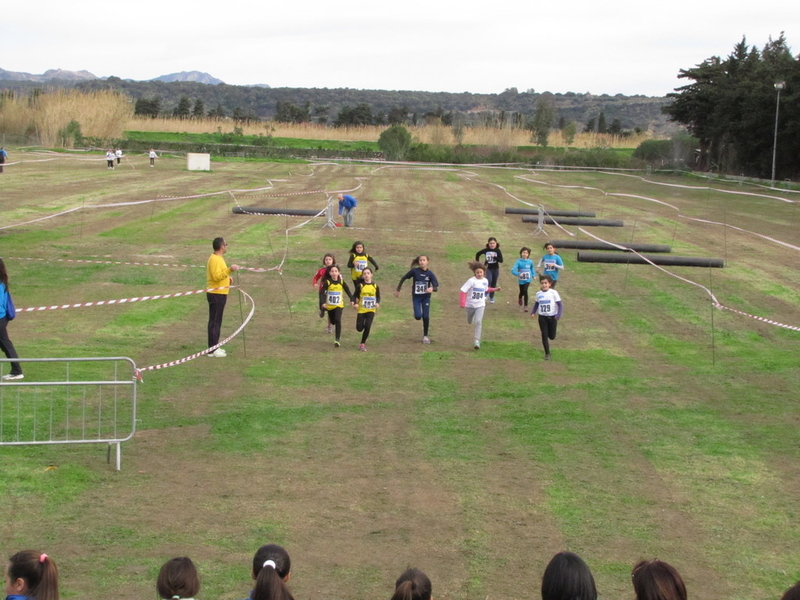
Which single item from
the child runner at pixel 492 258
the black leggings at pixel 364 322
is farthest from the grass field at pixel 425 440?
the child runner at pixel 492 258

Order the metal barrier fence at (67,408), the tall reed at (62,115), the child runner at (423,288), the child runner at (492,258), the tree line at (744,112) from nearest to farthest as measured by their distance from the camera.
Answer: the metal barrier fence at (67,408) → the child runner at (423,288) → the child runner at (492,258) → the tree line at (744,112) → the tall reed at (62,115)

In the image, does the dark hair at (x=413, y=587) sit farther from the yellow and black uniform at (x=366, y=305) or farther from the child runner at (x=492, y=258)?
the child runner at (x=492, y=258)

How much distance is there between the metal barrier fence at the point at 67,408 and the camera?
Answer: 1053 centimetres

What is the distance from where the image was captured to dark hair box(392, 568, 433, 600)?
198 inches

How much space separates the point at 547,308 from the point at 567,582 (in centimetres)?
1167

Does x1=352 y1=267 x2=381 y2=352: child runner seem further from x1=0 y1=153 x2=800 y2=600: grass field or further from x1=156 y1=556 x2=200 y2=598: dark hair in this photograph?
x1=156 y1=556 x2=200 y2=598: dark hair

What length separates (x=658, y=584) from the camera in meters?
4.96

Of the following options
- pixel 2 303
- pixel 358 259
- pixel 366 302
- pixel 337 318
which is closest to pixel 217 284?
pixel 337 318

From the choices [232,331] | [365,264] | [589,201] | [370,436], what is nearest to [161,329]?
[232,331]

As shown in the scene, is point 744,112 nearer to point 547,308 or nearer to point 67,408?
point 547,308

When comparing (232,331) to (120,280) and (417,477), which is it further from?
(417,477)

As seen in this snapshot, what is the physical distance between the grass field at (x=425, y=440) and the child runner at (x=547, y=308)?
0.52 m

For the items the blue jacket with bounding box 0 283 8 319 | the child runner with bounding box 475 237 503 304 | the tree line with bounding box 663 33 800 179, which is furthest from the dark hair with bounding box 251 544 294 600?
the tree line with bounding box 663 33 800 179

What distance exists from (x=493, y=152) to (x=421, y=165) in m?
13.8
